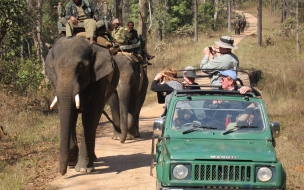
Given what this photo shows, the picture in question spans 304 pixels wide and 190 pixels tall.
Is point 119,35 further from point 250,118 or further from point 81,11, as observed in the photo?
point 250,118

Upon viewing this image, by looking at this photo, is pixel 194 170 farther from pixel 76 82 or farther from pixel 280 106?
pixel 280 106

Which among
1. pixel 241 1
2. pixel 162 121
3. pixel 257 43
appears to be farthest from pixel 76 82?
pixel 241 1

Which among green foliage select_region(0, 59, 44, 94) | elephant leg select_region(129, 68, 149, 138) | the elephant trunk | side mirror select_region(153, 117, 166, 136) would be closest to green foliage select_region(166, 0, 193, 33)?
green foliage select_region(0, 59, 44, 94)

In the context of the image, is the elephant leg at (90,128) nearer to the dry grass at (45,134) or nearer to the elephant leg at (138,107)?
the dry grass at (45,134)

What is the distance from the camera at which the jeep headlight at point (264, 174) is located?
623 cm

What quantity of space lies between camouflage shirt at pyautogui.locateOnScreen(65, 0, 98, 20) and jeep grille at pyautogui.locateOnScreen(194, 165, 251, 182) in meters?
5.93

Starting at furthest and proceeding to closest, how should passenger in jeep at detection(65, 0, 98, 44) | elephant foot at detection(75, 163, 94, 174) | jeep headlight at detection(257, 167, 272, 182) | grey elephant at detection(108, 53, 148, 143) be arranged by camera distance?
grey elephant at detection(108, 53, 148, 143)
passenger in jeep at detection(65, 0, 98, 44)
elephant foot at detection(75, 163, 94, 174)
jeep headlight at detection(257, 167, 272, 182)

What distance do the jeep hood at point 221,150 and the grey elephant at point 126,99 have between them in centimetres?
532

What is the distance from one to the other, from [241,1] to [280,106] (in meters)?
88.0

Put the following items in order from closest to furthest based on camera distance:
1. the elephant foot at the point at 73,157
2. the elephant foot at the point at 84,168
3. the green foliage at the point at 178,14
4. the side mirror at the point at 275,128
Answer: the side mirror at the point at 275,128, the elephant foot at the point at 84,168, the elephant foot at the point at 73,157, the green foliage at the point at 178,14

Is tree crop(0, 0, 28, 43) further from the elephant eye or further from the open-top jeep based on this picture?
the open-top jeep

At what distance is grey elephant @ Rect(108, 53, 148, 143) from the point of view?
1251 cm

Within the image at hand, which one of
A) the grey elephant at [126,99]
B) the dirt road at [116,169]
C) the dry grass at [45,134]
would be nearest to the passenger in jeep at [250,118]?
the dry grass at [45,134]

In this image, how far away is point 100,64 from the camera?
32.3 feet
